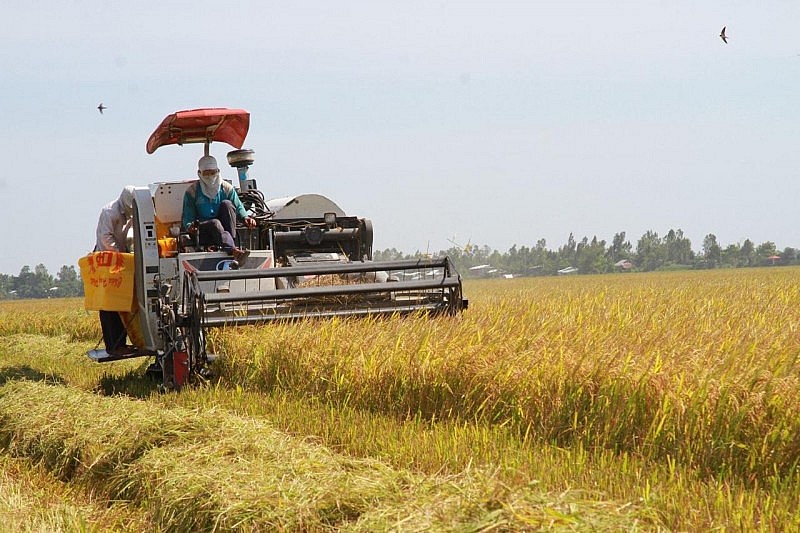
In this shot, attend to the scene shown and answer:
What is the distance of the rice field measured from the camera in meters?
4.25

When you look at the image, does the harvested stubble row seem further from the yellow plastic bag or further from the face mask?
the face mask

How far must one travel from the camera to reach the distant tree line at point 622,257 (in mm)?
124625

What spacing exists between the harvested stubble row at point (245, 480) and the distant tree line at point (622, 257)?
114 metres

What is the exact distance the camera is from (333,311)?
9586 millimetres

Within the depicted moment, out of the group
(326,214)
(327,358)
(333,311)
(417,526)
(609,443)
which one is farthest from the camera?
(326,214)

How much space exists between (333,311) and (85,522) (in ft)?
15.5

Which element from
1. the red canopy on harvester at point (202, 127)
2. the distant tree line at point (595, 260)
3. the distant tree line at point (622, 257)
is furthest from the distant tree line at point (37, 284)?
the red canopy on harvester at point (202, 127)

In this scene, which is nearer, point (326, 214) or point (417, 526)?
point (417, 526)

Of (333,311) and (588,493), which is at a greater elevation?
(333,311)

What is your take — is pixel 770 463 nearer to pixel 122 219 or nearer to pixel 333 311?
pixel 333 311

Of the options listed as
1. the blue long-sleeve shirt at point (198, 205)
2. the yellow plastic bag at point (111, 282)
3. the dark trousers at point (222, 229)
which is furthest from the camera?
the blue long-sleeve shirt at point (198, 205)

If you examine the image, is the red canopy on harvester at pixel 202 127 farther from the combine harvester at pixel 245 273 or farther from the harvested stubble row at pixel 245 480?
the harvested stubble row at pixel 245 480

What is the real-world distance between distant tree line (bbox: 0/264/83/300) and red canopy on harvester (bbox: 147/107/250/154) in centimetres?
12311

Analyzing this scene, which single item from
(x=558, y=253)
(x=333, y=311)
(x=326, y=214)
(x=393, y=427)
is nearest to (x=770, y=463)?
(x=393, y=427)
